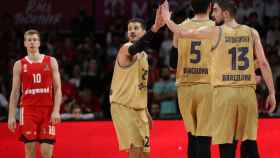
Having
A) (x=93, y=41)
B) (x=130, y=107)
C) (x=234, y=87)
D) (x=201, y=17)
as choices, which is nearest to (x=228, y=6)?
(x=201, y=17)

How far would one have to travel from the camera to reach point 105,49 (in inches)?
631

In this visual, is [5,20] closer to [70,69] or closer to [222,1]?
[70,69]

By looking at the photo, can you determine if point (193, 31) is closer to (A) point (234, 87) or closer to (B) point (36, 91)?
(A) point (234, 87)

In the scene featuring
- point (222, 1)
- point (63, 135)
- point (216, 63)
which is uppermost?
point (222, 1)

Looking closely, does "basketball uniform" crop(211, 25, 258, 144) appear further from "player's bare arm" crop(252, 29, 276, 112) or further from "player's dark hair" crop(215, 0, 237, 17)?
"player's dark hair" crop(215, 0, 237, 17)

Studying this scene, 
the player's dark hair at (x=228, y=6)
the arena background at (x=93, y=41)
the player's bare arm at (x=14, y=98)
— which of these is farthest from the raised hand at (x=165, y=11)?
the arena background at (x=93, y=41)

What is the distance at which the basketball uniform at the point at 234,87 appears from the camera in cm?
819

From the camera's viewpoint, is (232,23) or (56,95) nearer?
(232,23)

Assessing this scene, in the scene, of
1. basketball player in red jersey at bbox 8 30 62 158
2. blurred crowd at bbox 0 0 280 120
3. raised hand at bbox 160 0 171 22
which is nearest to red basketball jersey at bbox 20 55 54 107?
basketball player in red jersey at bbox 8 30 62 158

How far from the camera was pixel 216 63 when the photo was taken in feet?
27.1

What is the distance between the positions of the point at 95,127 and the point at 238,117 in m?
3.49

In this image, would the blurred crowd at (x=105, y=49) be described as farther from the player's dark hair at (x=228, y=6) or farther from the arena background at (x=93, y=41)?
the player's dark hair at (x=228, y=6)

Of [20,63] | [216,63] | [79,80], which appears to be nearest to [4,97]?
[79,80]

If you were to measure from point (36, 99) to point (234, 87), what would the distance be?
109 inches
